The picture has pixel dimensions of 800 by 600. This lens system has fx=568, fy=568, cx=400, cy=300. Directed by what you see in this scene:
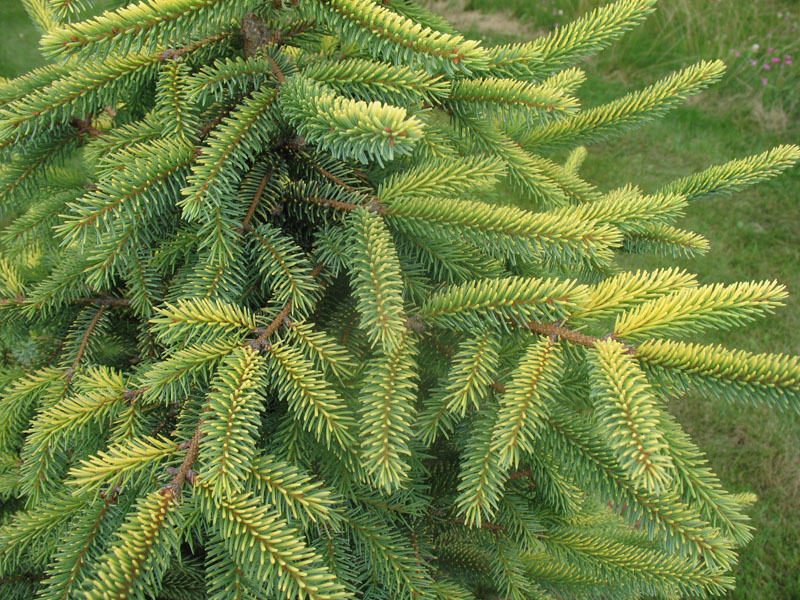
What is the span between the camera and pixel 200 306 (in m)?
0.92

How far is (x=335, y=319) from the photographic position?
1243 mm

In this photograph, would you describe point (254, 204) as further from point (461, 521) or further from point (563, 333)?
point (461, 521)

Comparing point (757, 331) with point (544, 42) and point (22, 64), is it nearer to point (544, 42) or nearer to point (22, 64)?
point (544, 42)

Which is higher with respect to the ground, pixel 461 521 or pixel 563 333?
pixel 563 333

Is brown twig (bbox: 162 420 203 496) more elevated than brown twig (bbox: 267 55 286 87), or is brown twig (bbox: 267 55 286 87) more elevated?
brown twig (bbox: 267 55 286 87)

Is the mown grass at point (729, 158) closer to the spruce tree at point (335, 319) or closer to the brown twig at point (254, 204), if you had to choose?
the spruce tree at point (335, 319)

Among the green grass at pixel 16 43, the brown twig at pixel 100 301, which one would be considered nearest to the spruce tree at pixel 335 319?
the brown twig at pixel 100 301

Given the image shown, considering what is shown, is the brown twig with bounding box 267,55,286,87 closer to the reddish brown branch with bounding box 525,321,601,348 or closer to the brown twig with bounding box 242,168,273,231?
the brown twig with bounding box 242,168,273,231

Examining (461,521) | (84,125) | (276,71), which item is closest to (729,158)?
(461,521)

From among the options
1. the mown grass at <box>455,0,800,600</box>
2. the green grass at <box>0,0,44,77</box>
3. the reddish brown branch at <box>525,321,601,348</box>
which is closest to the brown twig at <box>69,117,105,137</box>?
the reddish brown branch at <box>525,321,601,348</box>

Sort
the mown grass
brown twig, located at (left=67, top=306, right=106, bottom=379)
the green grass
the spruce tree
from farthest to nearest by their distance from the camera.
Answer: the green grass, the mown grass, brown twig, located at (left=67, top=306, right=106, bottom=379), the spruce tree

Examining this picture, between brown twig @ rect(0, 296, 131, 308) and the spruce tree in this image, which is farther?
brown twig @ rect(0, 296, 131, 308)

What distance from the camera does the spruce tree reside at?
2.74 ft

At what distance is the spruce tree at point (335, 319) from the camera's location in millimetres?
836
